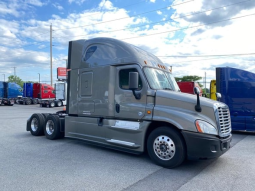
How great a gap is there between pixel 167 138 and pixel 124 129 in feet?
4.29

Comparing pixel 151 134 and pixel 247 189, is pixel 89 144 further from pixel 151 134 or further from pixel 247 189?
pixel 247 189

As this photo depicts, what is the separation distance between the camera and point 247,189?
4191mm

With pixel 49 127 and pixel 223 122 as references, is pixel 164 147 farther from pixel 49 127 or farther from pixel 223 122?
pixel 49 127

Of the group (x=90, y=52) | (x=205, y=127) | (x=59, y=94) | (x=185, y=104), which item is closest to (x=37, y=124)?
(x=90, y=52)

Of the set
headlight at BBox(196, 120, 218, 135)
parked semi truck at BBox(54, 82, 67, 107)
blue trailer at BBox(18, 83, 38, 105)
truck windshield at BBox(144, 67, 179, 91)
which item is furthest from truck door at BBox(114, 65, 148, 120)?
blue trailer at BBox(18, 83, 38, 105)

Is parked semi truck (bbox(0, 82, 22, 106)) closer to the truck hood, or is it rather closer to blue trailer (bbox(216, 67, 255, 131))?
blue trailer (bbox(216, 67, 255, 131))

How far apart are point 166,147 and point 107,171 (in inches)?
58.0

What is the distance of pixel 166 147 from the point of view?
5.36 metres

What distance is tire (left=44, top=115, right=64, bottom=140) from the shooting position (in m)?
8.24

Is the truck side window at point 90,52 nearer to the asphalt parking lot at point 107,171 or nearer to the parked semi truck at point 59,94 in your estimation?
the asphalt parking lot at point 107,171

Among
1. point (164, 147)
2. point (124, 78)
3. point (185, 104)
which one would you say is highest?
point (124, 78)

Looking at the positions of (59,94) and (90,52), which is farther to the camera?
(59,94)

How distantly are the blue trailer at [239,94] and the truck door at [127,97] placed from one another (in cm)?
598

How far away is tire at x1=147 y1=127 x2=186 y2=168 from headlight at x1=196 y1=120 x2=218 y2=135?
0.50 m
